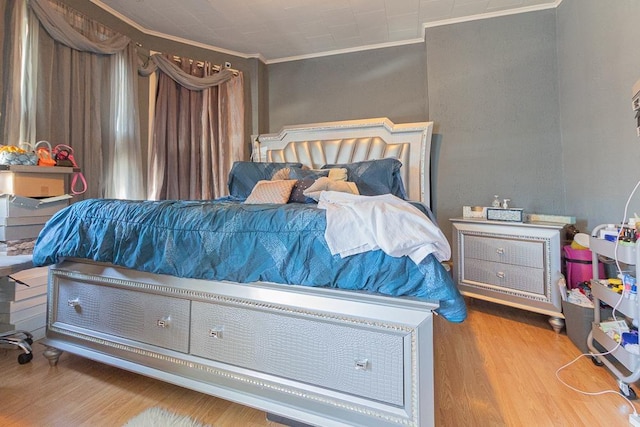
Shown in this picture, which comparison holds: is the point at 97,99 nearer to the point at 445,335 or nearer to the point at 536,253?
the point at 445,335

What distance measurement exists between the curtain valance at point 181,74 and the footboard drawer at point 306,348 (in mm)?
2844

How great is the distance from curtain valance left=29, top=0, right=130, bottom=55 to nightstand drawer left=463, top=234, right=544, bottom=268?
3508 mm

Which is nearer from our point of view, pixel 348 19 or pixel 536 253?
pixel 536 253

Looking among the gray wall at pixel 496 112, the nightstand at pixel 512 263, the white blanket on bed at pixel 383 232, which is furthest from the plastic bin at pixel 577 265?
the white blanket on bed at pixel 383 232

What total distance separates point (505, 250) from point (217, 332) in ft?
6.96

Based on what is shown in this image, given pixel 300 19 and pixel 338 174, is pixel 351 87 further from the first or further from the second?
pixel 338 174

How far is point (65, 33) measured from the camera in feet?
7.70

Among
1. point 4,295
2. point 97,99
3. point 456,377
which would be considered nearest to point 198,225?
point 456,377

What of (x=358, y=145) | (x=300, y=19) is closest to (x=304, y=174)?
(x=358, y=145)

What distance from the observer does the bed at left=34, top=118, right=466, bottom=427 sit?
1.05 m

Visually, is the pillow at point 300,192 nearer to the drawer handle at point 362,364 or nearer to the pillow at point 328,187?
the pillow at point 328,187

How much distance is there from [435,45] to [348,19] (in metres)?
0.90

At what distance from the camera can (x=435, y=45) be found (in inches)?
119

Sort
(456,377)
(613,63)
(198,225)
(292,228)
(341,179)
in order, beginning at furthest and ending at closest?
(341,179)
(613,63)
(456,377)
(198,225)
(292,228)
